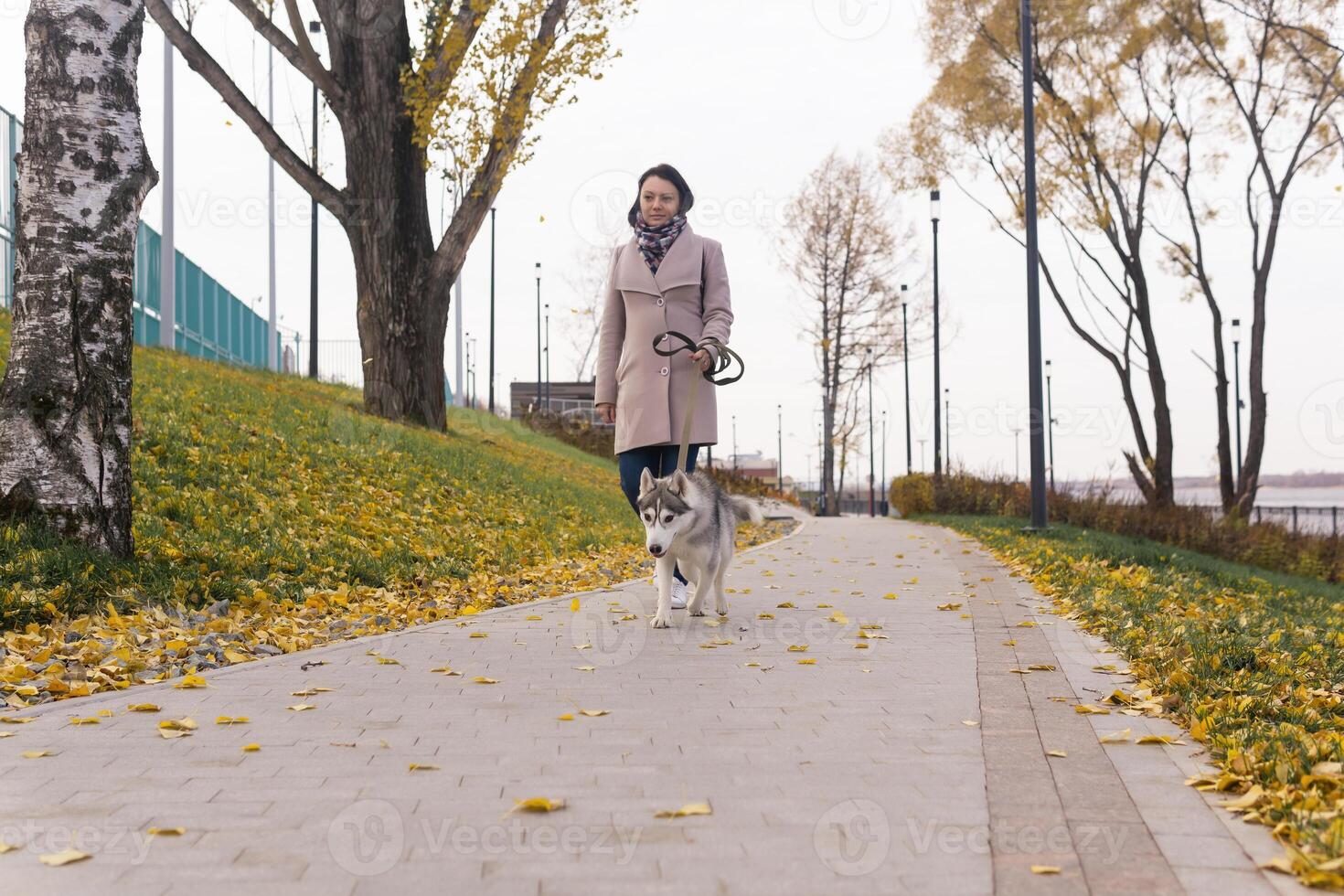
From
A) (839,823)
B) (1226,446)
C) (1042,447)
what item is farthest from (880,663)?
(1226,446)

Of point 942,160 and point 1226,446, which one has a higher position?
point 942,160

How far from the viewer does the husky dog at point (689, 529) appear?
245 inches

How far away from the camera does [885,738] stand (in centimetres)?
422

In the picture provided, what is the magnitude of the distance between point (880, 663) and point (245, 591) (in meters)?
4.14

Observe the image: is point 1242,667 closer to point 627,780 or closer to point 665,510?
point 665,510

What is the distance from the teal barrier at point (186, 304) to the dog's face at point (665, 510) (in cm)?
1457

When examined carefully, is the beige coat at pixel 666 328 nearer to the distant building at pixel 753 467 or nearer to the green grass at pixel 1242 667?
the green grass at pixel 1242 667

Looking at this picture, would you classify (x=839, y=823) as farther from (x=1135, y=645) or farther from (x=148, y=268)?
(x=148, y=268)

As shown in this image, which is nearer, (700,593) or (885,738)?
(885,738)

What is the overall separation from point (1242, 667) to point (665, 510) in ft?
9.88

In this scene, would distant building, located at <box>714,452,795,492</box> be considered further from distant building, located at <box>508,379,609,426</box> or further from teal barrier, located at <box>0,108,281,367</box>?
teal barrier, located at <box>0,108,281,367</box>

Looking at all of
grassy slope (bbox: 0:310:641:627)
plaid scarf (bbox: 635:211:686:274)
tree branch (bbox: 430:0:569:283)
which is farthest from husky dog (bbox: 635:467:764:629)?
tree branch (bbox: 430:0:569:283)

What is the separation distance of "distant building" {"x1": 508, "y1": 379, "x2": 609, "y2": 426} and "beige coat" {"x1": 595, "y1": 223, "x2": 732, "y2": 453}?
34.6m

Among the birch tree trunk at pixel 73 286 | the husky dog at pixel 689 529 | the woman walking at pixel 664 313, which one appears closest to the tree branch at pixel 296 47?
the birch tree trunk at pixel 73 286
